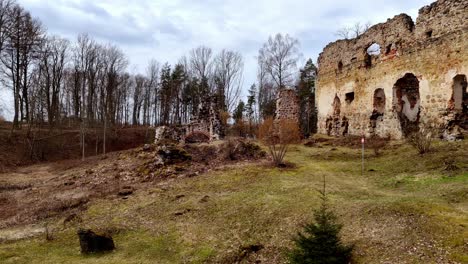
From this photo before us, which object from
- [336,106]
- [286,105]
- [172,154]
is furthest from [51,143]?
[336,106]

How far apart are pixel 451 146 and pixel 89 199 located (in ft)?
42.7

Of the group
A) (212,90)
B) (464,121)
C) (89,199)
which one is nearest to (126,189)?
(89,199)

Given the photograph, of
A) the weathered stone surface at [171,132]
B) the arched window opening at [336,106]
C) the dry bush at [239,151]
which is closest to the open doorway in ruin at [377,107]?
the arched window opening at [336,106]

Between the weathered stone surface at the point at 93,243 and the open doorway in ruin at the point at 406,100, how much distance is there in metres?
15.2

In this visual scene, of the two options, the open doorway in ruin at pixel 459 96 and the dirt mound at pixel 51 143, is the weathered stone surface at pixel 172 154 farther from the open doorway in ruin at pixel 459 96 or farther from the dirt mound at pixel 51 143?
the dirt mound at pixel 51 143

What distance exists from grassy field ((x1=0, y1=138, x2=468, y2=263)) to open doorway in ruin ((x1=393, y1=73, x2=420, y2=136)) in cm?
465

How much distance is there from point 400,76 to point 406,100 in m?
1.33

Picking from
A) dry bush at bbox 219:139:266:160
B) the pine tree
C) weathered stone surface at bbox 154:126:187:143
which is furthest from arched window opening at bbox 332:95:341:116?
the pine tree

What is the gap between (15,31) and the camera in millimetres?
29125

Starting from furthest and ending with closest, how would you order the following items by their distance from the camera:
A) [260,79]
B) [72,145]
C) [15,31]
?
[260,79]
[72,145]
[15,31]

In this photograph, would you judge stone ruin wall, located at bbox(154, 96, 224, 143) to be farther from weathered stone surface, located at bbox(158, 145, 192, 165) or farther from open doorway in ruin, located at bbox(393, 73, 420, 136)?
open doorway in ruin, located at bbox(393, 73, 420, 136)

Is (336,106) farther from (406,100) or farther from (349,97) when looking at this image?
(406,100)

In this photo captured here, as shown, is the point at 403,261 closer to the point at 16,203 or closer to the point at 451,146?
the point at 451,146

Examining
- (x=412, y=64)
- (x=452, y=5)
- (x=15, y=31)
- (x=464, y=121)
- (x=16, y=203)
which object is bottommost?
(x=16, y=203)
